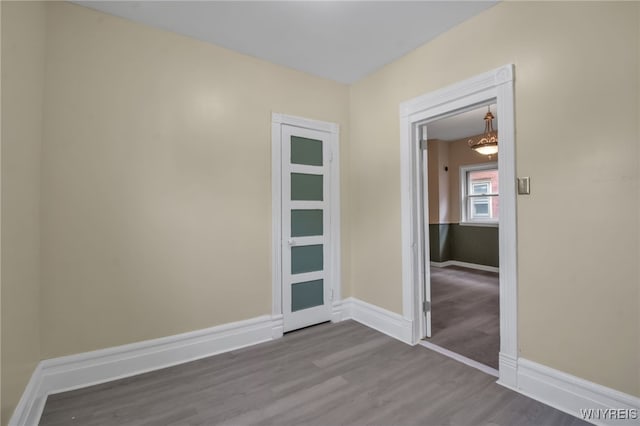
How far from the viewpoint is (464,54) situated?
7.96 ft

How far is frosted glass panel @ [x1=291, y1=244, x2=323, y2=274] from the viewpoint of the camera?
10.6 ft

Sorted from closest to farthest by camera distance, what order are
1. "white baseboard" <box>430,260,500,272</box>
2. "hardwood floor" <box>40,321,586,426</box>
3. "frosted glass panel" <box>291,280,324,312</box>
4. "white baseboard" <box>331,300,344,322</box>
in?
1. "hardwood floor" <box>40,321,586,426</box>
2. "frosted glass panel" <box>291,280,324,312</box>
3. "white baseboard" <box>331,300,344,322</box>
4. "white baseboard" <box>430,260,500,272</box>

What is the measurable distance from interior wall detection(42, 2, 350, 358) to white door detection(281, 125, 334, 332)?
0.25 meters

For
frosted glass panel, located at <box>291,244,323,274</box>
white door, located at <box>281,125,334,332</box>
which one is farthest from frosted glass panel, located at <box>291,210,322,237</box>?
frosted glass panel, located at <box>291,244,323,274</box>

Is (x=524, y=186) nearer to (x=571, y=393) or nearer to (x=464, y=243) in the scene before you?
(x=571, y=393)

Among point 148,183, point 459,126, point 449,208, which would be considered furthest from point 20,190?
point 449,208

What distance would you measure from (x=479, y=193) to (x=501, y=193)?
5.19 m

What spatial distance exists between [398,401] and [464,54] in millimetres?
2781

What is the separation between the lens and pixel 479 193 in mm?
6766

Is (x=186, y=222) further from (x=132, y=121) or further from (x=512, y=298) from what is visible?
(x=512, y=298)

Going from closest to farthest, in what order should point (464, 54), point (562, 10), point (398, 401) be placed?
point (562, 10) < point (398, 401) < point (464, 54)

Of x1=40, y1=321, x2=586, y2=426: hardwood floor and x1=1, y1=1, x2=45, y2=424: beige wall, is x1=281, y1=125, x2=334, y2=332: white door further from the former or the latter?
x1=1, y1=1, x2=45, y2=424: beige wall

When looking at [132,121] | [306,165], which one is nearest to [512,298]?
[306,165]

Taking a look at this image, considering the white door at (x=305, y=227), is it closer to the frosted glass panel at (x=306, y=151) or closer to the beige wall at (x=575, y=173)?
the frosted glass panel at (x=306, y=151)
